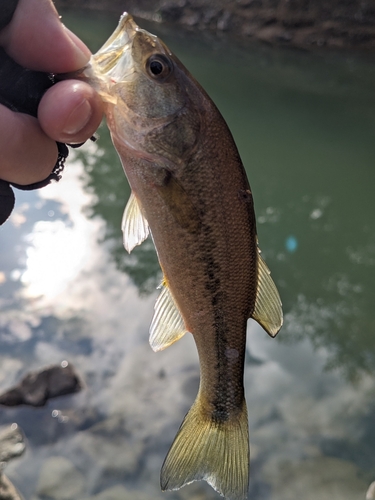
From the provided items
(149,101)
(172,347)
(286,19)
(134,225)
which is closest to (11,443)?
(172,347)

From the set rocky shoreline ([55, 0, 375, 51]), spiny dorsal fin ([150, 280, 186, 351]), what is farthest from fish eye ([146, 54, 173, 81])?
rocky shoreline ([55, 0, 375, 51])

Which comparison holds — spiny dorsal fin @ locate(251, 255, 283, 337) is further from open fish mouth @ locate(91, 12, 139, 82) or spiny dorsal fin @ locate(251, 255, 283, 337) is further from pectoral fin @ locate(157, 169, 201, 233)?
open fish mouth @ locate(91, 12, 139, 82)

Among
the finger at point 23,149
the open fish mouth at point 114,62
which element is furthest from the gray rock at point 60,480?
the open fish mouth at point 114,62

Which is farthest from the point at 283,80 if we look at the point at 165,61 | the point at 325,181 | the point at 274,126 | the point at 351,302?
the point at 165,61

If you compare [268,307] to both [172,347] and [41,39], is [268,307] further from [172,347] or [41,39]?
[172,347]

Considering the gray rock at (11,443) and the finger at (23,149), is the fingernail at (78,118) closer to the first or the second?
the finger at (23,149)
